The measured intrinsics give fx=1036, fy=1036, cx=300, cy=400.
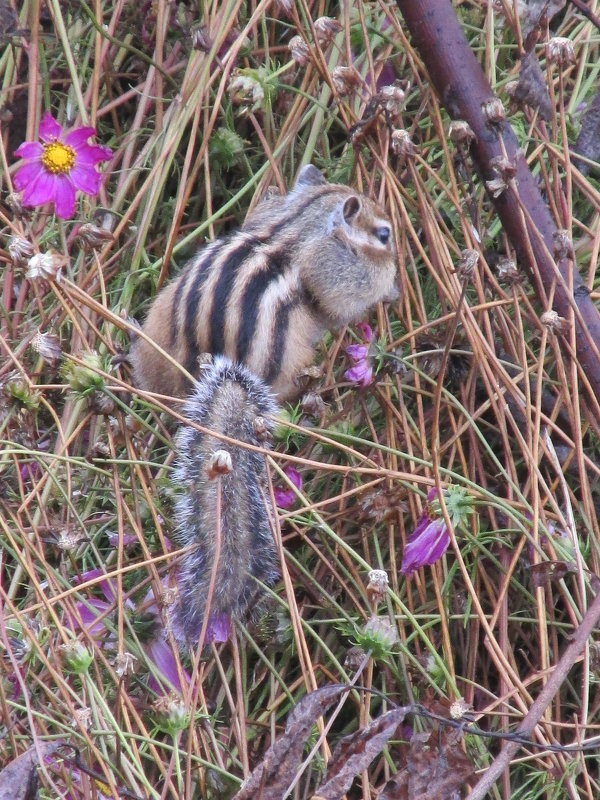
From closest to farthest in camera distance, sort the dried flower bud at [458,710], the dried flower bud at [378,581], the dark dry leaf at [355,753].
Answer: the dark dry leaf at [355,753] → the dried flower bud at [458,710] → the dried flower bud at [378,581]

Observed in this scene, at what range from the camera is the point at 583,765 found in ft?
5.91

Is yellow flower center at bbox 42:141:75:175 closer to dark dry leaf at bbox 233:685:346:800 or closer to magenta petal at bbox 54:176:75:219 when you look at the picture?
magenta petal at bbox 54:176:75:219

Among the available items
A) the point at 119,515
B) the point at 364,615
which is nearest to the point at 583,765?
the point at 364,615

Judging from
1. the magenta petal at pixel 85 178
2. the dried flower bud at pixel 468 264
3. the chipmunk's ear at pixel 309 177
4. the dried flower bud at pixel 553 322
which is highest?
the dried flower bud at pixel 468 264

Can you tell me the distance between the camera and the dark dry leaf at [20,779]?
1521 millimetres

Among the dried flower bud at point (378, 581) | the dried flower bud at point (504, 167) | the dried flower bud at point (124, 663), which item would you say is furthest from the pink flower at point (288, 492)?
the dried flower bud at point (504, 167)

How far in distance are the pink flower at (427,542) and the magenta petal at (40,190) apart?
119 cm

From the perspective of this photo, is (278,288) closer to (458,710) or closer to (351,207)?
(351,207)

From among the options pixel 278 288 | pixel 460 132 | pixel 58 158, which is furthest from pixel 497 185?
pixel 58 158

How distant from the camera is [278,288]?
2.35 meters

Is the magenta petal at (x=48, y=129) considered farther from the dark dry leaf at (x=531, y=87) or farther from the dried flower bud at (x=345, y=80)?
the dark dry leaf at (x=531, y=87)

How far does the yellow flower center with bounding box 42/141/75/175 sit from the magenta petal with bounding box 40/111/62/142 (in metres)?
0.04

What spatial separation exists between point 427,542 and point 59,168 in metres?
1.29

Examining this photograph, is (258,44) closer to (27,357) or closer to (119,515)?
(27,357)
